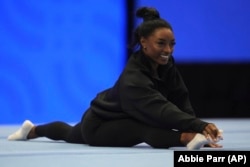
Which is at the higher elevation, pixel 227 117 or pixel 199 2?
pixel 199 2

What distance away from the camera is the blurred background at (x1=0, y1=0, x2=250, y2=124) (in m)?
5.09

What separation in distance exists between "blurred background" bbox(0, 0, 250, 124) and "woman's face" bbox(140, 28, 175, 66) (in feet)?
A: 8.54

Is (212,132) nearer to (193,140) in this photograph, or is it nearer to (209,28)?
(193,140)

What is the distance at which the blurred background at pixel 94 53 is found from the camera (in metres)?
5.09

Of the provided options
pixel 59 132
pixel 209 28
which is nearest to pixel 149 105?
pixel 59 132

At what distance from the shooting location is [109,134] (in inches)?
106

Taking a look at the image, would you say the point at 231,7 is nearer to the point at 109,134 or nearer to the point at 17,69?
the point at 17,69

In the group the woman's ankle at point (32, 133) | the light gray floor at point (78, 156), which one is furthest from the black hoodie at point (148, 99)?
the woman's ankle at point (32, 133)

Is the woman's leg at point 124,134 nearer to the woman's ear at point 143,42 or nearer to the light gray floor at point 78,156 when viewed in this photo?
the light gray floor at point 78,156

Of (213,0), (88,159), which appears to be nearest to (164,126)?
(88,159)

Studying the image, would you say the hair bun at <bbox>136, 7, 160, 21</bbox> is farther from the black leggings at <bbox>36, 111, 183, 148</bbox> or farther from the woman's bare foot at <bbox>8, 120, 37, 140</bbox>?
the woman's bare foot at <bbox>8, 120, 37, 140</bbox>

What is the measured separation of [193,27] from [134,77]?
115 inches

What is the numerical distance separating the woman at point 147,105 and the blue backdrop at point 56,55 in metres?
2.34

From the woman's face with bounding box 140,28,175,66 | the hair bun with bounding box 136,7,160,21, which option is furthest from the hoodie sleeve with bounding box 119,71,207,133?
the hair bun with bounding box 136,7,160,21
